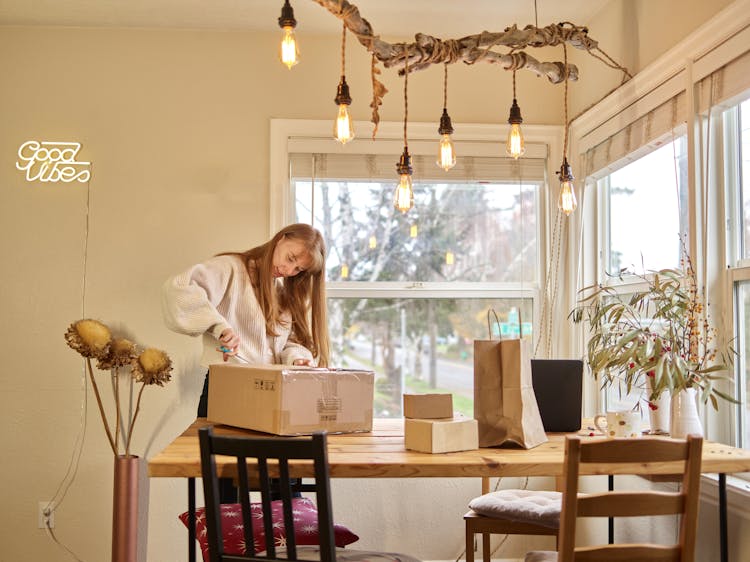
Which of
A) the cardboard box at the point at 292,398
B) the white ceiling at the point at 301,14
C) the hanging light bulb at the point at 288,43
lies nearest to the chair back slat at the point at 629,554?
the cardboard box at the point at 292,398

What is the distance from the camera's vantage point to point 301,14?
149 inches

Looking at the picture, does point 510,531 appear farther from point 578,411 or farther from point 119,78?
point 119,78

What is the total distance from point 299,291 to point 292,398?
1006mm

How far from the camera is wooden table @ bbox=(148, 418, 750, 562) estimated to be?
1959 millimetres

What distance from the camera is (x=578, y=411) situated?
8.18ft

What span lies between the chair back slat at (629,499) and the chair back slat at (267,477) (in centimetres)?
52

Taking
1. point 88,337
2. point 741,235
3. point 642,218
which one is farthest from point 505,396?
point 88,337

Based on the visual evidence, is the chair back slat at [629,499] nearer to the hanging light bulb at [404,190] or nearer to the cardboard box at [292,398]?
the cardboard box at [292,398]

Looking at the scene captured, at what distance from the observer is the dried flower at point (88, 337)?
3.40 m

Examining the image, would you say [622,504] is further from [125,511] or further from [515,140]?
[125,511]

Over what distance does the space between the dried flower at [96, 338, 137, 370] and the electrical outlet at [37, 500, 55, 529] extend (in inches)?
30.4

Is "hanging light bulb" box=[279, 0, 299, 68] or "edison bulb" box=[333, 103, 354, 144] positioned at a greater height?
"hanging light bulb" box=[279, 0, 299, 68]

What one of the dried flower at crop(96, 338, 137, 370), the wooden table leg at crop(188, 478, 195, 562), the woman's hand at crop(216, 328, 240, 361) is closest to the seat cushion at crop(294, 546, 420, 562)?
the wooden table leg at crop(188, 478, 195, 562)

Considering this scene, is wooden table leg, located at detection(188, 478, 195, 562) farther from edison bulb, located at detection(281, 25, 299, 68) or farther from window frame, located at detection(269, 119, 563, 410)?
window frame, located at detection(269, 119, 563, 410)
